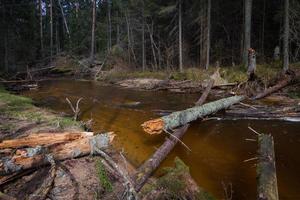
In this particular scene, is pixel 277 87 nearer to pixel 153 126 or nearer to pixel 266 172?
pixel 153 126

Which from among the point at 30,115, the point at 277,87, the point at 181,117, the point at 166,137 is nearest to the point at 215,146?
the point at 181,117

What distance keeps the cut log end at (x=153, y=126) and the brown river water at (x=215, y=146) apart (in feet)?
1.58

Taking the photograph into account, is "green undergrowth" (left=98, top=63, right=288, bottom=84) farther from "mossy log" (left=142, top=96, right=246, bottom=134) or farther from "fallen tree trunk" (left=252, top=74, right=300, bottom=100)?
"mossy log" (left=142, top=96, right=246, bottom=134)

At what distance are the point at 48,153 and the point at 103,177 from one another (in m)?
1.05

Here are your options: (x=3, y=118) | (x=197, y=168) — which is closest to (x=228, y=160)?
(x=197, y=168)

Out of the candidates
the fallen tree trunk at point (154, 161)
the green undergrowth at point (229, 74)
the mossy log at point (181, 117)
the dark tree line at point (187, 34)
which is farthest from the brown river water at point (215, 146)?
the dark tree line at point (187, 34)

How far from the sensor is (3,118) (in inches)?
356

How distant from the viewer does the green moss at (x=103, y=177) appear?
5301mm

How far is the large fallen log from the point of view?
518 centimetres

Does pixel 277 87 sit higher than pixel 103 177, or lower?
higher

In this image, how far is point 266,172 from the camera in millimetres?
5012

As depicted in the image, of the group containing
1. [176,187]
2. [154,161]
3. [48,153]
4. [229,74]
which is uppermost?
[229,74]

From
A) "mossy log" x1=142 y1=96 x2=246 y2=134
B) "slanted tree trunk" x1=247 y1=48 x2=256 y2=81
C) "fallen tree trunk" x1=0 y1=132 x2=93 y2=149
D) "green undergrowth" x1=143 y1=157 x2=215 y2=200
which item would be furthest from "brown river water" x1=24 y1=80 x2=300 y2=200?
"slanted tree trunk" x1=247 y1=48 x2=256 y2=81

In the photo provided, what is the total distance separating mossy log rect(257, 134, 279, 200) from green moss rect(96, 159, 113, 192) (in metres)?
2.31
